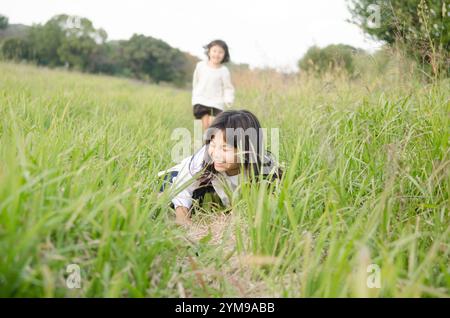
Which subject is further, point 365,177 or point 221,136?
point 221,136

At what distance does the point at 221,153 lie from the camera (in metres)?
1.90

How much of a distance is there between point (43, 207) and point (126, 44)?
2578cm

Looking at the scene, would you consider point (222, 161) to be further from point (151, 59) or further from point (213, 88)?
point (151, 59)

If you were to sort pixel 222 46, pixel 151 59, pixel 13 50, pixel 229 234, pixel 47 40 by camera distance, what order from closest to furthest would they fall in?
pixel 229 234 < pixel 222 46 < pixel 13 50 < pixel 47 40 < pixel 151 59

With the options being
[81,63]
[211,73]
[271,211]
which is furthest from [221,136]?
[81,63]

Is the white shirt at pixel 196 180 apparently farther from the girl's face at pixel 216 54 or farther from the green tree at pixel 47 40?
the green tree at pixel 47 40

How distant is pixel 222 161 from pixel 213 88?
2813 millimetres

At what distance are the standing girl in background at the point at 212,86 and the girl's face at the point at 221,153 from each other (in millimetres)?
2578

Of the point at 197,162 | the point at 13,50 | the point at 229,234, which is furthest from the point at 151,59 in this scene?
the point at 229,234

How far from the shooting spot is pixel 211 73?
459cm

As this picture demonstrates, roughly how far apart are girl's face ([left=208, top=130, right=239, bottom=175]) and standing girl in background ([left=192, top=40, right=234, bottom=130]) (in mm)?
2578

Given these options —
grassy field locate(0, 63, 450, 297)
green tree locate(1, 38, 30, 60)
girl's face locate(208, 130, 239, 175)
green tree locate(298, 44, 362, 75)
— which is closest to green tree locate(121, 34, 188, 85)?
green tree locate(1, 38, 30, 60)

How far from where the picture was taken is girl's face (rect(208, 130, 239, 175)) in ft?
6.23

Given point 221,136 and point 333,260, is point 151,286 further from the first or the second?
point 221,136
